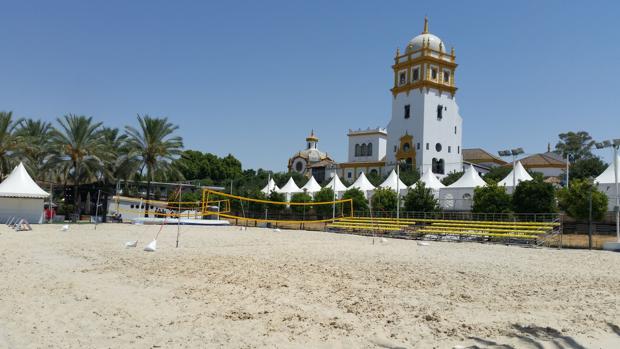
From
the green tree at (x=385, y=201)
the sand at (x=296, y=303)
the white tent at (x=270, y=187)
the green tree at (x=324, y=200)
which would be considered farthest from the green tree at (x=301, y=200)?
the sand at (x=296, y=303)

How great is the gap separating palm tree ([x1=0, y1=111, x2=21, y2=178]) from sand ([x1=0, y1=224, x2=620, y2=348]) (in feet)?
79.4

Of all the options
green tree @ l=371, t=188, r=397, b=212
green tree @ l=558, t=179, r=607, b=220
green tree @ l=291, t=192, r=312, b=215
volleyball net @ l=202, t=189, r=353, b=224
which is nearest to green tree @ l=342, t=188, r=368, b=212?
volleyball net @ l=202, t=189, r=353, b=224

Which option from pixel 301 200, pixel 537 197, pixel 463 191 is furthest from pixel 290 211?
pixel 537 197

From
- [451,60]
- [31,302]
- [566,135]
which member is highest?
[451,60]

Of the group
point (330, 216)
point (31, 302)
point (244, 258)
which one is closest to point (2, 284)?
point (31, 302)

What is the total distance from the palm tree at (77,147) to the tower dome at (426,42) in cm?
4583

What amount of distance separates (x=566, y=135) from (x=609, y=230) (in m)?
55.9

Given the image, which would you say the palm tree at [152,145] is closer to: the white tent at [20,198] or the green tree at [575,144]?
the white tent at [20,198]

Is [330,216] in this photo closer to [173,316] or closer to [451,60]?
[173,316]

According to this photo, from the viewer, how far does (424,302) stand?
25.4 feet

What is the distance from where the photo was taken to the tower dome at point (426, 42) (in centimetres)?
6662

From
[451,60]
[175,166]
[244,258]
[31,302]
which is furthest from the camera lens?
[451,60]

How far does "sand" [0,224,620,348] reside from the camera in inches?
230

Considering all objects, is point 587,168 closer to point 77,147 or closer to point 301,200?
point 301,200
